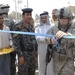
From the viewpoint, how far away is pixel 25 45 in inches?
204

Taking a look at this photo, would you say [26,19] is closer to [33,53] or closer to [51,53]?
[33,53]

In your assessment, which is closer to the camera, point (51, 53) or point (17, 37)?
point (51, 53)

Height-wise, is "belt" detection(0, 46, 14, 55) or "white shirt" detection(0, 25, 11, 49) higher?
"white shirt" detection(0, 25, 11, 49)

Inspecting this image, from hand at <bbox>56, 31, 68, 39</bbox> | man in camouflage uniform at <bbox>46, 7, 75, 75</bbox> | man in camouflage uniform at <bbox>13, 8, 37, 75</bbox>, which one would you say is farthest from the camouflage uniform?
hand at <bbox>56, 31, 68, 39</bbox>

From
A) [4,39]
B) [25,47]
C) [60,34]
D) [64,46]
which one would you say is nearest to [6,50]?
[4,39]

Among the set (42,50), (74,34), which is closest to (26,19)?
(42,50)

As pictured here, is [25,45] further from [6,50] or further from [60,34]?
[60,34]

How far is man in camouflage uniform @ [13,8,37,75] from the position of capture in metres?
5.09

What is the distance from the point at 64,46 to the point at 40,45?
1.81 metres

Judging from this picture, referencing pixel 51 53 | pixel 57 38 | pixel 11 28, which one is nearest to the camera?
pixel 57 38

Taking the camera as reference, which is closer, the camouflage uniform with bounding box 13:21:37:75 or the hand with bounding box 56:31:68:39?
the hand with bounding box 56:31:68:39

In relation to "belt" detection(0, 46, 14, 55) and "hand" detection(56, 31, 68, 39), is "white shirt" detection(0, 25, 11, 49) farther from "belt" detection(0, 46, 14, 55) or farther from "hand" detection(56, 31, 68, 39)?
"hand" detection(56, 31, 68, 39)

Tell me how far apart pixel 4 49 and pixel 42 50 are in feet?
3.60

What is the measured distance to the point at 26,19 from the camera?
17.0 feet
